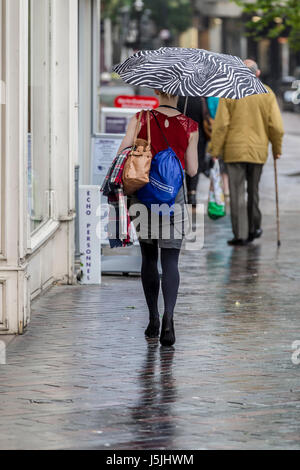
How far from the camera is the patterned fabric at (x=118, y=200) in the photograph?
7.18m

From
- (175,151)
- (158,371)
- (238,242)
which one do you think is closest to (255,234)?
(238,242)

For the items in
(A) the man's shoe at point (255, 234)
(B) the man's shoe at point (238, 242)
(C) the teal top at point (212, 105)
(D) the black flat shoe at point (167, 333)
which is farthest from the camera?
(C) the teal top at point (212, 105)

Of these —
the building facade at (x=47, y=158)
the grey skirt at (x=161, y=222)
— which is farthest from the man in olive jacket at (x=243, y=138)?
the grey skirt at (x=161, y=222)

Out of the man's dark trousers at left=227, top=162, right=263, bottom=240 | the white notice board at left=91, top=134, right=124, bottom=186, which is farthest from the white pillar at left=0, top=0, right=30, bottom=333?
the man's dark trousers at left=227, top=162, right=263, bottom=240

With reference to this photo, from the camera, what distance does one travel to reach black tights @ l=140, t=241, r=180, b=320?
24.5 ft

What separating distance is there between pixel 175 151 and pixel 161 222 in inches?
18.6

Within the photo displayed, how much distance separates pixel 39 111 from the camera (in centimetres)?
952

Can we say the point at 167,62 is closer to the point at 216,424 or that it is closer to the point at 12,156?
the point at 12,156

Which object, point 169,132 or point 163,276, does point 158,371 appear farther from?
point 169,132

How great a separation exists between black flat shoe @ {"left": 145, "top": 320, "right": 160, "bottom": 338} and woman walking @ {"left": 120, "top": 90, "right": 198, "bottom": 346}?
0.71ft

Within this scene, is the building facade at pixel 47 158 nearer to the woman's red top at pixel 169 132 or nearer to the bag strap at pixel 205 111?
the woman's red top at pixel 169 132

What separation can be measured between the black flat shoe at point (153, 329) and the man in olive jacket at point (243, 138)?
16.6 ft

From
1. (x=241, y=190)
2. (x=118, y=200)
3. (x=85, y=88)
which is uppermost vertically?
(x=85, y=88)
